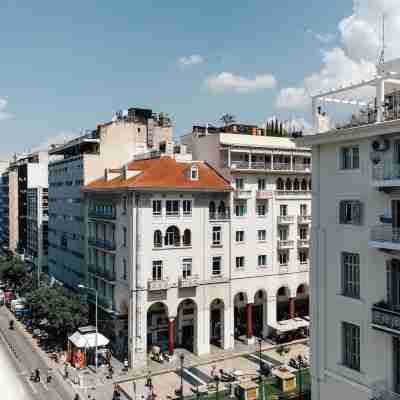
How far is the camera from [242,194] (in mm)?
54438

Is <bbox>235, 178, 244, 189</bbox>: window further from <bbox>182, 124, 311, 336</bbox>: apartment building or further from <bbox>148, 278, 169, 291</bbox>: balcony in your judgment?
<bbox>148, 278, 169, 291</bbox>: balcony

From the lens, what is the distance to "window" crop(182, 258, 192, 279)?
167 ft

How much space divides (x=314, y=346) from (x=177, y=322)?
33297mm

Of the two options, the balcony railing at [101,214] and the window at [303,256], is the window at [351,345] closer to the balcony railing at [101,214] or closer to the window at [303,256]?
the balcony railing at [101,214]

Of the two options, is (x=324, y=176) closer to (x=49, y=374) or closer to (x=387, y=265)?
(x=387, y=265)

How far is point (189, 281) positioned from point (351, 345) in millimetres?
29701

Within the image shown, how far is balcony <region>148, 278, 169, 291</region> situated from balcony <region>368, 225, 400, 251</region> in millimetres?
30972

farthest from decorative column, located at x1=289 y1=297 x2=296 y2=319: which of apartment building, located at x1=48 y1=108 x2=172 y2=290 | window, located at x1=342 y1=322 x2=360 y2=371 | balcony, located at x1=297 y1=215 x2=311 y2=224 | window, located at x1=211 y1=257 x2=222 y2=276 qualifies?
window, located at x1=342 y1=322 x2=360 y2=371

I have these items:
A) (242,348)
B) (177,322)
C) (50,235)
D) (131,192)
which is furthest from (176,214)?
(50,235)

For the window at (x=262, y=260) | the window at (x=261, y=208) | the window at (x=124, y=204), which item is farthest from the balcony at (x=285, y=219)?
the window at (x=124, y=204)

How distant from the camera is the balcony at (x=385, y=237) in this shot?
19.4 metres

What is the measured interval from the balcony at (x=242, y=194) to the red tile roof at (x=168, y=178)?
1.35 m

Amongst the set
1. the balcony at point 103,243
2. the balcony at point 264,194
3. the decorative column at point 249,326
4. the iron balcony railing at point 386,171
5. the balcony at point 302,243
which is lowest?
the decorative column at point 249,326

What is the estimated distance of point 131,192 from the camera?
48.7 meters
